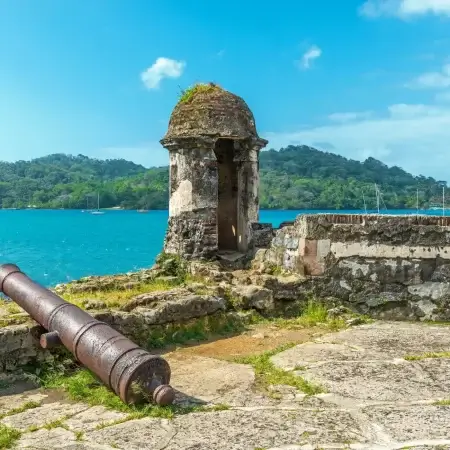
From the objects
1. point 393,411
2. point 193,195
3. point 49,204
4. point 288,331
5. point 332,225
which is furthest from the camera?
point 49,204

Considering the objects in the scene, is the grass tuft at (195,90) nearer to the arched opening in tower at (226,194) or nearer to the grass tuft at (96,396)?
the arched opening in tower at (226,194)

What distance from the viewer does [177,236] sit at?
9281 mm

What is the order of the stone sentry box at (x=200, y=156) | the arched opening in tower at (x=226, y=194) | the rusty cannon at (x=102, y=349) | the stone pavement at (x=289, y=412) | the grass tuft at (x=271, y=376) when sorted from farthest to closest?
the arched opening in tower at (x=226, y=194), the stone sentry box at (x=200, y=156), the grass tuft at (x=271, y=376), the rusty cannon at (x=102, y=349), the stone pavement at (x=289, y=412)

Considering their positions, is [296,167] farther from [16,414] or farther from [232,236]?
[16,414]

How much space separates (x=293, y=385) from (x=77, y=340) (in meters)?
1.72

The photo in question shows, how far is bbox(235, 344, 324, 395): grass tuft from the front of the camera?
4.36 meters

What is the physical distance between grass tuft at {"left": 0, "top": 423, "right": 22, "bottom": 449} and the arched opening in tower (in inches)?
284

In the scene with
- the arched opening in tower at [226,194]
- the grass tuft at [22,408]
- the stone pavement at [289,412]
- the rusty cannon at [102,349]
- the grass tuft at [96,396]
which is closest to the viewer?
the stone pavement at [289,412]

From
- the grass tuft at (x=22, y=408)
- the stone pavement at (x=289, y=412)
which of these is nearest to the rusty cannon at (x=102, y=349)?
the stone pavement at (x=289, y=412)

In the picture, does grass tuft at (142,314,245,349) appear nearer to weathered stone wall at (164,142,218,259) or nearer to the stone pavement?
the stone pavement

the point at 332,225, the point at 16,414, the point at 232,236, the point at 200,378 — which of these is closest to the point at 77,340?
the point at 16,414

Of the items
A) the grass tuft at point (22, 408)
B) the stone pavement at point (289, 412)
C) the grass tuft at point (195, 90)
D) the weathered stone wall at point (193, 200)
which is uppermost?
the grass tuft at point (195, 90)

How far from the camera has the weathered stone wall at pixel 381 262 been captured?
6.96 m

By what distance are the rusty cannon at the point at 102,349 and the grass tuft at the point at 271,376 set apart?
0.87m
